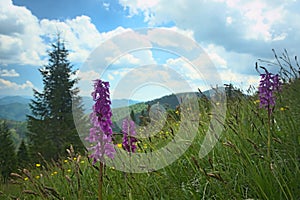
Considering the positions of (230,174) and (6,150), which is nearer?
(230,174)

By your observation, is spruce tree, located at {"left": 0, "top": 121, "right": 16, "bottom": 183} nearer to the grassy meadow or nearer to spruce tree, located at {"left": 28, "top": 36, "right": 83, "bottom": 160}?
spruce tree, located at {"left": 28, "top": 36, "right": 83, "bottom": 160}

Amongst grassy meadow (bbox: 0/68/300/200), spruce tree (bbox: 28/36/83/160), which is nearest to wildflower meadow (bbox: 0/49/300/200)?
grassy meadow (bbox: 0/68/300/200)

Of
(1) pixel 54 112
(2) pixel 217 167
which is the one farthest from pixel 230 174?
(1) pixel 54 112

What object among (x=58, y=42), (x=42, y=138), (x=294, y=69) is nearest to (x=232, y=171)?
(x=294, y=69)

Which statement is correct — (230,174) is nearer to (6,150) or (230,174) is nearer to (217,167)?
(217,167)

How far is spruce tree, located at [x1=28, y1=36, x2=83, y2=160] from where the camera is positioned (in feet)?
113

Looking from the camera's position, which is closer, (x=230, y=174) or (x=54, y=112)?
(x=230, y=174)

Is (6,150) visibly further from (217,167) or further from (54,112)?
(217,167)

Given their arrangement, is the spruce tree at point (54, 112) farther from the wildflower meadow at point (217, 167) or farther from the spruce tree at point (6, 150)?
the wildflower meadow at point (217, 167)

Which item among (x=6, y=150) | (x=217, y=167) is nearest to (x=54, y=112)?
(x=6, y=150)

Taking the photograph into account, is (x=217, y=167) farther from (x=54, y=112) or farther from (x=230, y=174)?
(x=54, y=112)

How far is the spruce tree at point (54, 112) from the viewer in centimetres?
3441

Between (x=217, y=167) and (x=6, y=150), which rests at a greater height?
(x=217, y=167)

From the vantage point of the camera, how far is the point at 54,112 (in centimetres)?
3772
